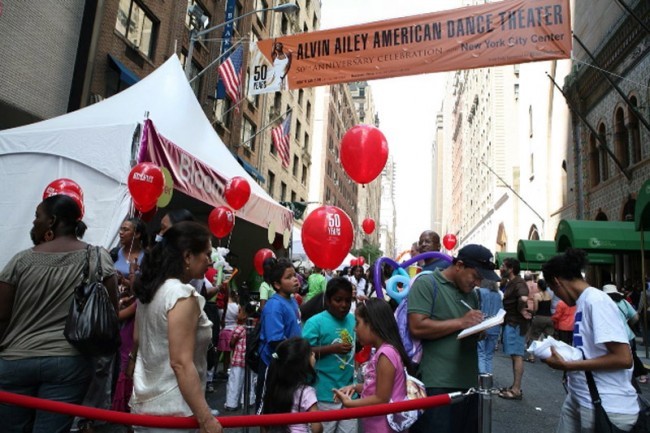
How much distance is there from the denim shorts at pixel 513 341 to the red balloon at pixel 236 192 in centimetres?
549

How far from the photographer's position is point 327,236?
6031 mm

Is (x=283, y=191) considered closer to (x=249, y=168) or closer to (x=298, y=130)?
(x=298, y=130)

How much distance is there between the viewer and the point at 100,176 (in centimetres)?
643

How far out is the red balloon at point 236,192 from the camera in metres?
8.90

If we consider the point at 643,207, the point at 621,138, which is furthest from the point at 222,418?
the point at 621,138

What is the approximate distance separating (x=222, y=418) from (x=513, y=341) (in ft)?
19.9

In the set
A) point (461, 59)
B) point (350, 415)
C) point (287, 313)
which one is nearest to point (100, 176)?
point (287, 313)

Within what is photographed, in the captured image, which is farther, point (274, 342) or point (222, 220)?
point (222, 220)

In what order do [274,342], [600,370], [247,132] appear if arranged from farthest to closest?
[247,132] → [274,342] → [600,370]

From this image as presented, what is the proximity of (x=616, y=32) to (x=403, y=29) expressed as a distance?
1138cm

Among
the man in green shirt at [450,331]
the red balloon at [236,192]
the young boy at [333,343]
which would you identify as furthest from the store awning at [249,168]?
the man in green shirt at [450,331]

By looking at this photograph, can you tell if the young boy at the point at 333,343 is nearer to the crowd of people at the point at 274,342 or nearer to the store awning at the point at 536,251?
the crowd of people at the point at 274,342

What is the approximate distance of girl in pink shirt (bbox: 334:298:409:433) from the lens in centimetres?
270

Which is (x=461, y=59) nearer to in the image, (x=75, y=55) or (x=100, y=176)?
(x=100, y=176)
